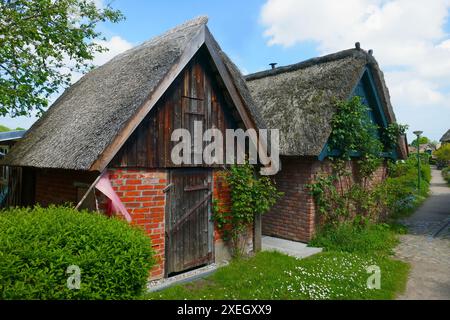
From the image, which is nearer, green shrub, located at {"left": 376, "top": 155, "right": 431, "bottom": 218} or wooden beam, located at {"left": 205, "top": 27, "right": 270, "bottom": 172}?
wooden beam, located at {"left": 205, "top": 27, "right": 270, "bottom": 172}

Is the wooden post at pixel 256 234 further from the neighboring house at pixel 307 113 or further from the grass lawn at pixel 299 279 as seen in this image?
the neighboring house at pixel 307 113

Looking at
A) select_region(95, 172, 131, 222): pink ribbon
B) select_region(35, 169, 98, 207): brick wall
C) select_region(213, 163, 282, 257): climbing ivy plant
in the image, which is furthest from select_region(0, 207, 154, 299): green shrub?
select_region(213, 163, 282, 257): climbing ivy plant

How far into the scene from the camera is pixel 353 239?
8.38 metres

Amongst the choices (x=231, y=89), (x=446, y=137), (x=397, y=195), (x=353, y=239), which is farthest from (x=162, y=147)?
(x=446, y=137)

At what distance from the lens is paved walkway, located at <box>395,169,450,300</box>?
576cm

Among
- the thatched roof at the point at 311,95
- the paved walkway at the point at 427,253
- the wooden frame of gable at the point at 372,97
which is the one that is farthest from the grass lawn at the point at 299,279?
the wooden frame of gable at the point at 372,97

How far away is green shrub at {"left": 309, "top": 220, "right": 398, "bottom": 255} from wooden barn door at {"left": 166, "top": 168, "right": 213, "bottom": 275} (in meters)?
3.45

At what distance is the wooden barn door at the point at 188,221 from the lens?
6086mm

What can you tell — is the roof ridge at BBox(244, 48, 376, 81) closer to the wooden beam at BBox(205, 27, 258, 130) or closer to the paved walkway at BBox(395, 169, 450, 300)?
the wooden beam at BBox(205, 27, 258, 130)

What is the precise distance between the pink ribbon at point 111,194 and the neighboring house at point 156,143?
0.21 m

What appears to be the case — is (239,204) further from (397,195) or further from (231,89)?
(397,195)

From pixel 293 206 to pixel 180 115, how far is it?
186 inches

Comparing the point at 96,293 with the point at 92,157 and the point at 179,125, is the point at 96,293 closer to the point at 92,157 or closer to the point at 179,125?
the point at 92,157
